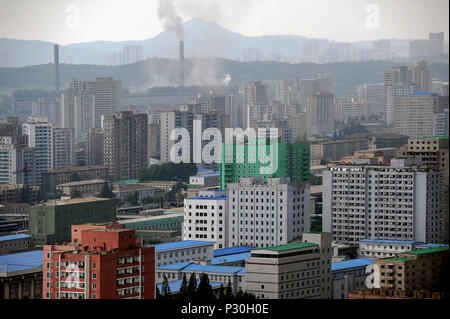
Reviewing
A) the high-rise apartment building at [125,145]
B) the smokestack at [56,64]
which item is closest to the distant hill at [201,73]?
the smokestack at [56,64]

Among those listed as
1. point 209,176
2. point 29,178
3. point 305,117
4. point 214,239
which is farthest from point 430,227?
point 305,117

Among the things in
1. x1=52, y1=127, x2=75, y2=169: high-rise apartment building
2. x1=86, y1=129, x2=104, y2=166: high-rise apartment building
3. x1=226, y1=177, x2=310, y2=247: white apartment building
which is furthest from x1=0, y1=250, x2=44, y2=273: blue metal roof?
x1=86, y1=129, x2=104, y2=166: high-rise apartment building

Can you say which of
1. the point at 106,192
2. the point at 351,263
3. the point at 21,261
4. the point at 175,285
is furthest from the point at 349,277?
the point at 106,192

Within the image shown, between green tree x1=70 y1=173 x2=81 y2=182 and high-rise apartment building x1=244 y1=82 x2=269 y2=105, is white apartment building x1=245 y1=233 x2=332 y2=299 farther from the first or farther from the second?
high-rise apartment building x1=244 y1=82 x2=269 y2=105

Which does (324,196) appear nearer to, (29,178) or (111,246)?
(111,246)

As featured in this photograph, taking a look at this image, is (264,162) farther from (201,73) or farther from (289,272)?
(201,73)
